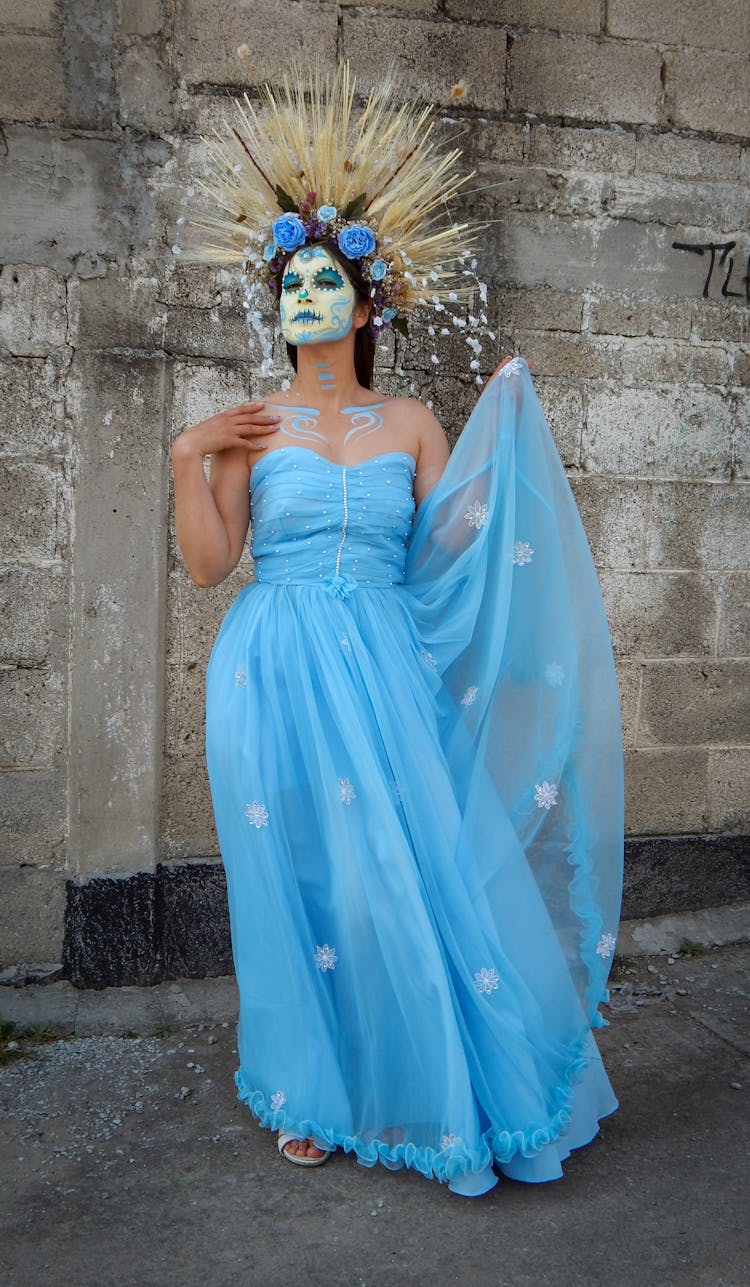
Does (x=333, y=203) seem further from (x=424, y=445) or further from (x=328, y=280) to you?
(x=424, y=445)

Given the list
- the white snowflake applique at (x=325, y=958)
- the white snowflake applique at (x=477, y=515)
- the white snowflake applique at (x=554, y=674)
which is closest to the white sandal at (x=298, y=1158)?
the white snowflake applique at (x=325, y=958)

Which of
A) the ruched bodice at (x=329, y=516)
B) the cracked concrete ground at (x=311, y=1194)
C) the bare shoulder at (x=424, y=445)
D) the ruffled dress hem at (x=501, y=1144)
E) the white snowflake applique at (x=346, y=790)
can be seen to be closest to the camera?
the cracked concrete ground at (x=311, y=1194)

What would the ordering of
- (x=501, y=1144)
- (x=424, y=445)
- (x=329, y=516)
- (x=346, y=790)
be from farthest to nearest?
(x=424, y=445), (x=329, y=516), (x=346, y=790), (x=501, y=1144)

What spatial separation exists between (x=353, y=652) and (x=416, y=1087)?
918mm

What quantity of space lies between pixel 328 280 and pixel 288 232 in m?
0.14

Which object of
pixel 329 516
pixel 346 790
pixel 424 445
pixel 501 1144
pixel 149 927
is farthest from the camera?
pixel 149 927

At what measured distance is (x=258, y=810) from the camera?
2434 millimetres

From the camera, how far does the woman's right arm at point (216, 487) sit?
Answer: 2.50m

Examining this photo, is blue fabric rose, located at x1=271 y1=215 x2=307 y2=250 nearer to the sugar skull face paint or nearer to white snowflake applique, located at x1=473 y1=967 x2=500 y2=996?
the sugar skull face paint

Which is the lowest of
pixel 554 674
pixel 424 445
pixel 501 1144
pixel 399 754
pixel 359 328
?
pixel 501 1144

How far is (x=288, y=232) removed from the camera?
2.55m

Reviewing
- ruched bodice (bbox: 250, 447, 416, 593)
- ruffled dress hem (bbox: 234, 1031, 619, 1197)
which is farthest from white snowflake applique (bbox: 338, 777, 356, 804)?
ruffled dress hem (bbox: 234, 1031, 619, 1197)

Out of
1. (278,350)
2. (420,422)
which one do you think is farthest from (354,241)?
(278,350)

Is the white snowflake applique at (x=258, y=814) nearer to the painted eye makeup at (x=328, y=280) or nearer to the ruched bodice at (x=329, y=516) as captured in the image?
the ruched bodice at (x=329, y=516)
